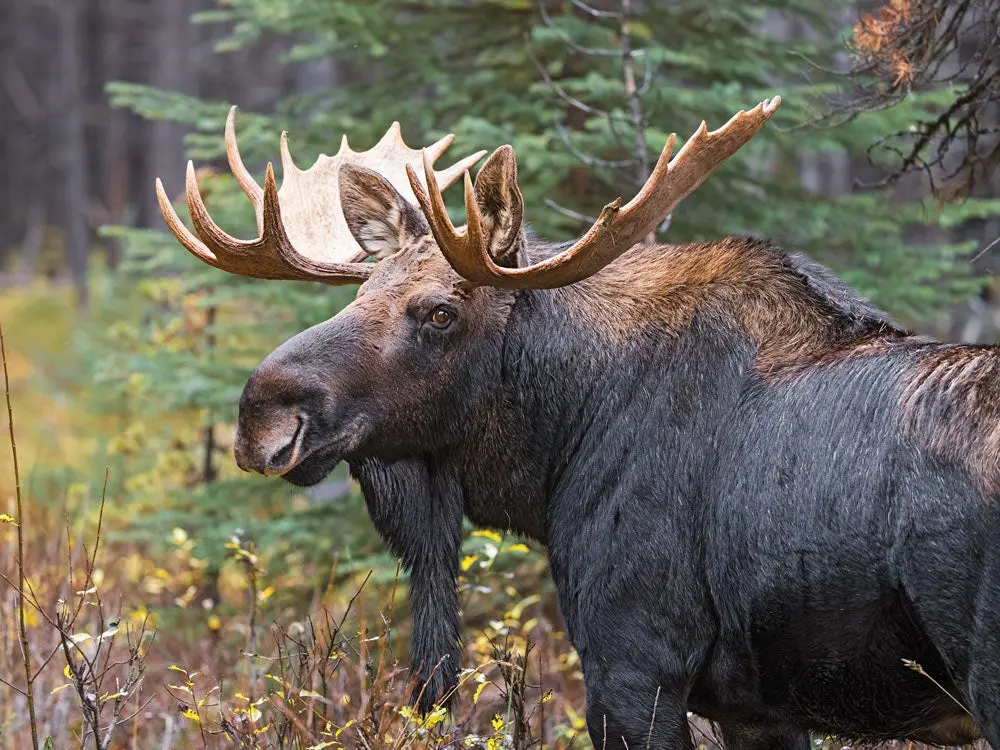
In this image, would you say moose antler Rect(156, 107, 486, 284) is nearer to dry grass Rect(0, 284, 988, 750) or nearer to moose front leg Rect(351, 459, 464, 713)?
moose front leg Rect(351, 459, 464, 713)

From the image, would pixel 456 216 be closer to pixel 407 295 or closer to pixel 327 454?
pixel 407 295

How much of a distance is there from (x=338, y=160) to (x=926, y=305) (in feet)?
10.8

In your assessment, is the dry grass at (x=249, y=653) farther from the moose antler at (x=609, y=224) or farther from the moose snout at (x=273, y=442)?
the moose antler at (x=609, y=224)

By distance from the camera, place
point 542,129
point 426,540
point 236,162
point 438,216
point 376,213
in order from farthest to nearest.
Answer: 1. point 542,129
2. point 236,162
3. point 376,213
4. point 426,540
5. point 438,216

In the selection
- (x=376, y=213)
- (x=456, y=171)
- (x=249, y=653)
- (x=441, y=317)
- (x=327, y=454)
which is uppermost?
(x=456, y=171)

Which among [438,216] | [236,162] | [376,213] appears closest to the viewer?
[438,216]

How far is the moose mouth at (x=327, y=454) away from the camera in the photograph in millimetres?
3756

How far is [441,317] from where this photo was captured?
3.92 meters

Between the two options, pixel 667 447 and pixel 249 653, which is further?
pixel 249 653

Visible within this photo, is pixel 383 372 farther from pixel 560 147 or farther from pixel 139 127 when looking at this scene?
pixel 139 127

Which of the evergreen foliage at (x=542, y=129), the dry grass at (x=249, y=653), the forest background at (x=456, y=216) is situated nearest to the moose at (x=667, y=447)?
the dry grass at (x=249, y=653)

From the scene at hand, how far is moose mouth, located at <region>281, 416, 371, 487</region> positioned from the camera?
3.76 m

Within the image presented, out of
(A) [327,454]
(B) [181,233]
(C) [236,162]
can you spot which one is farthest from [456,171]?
(A) [327,454]

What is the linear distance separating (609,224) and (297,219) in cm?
157
